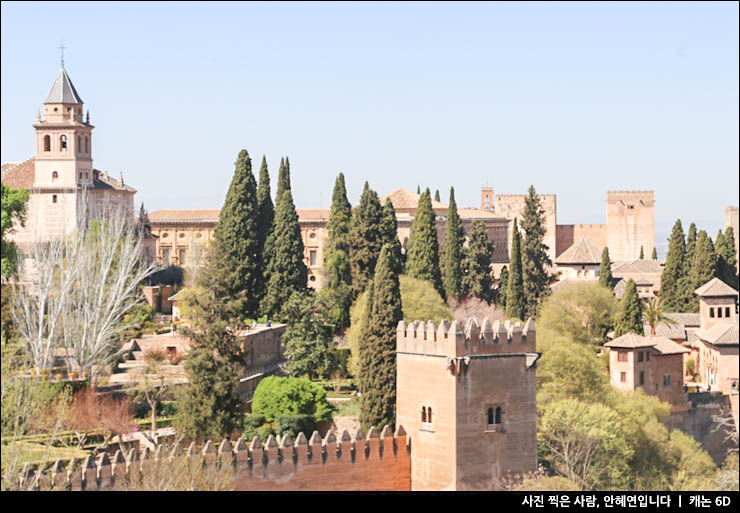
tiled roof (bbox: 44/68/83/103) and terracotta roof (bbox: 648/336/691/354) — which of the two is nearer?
terracotta roof (bbox: 648/336/691/354)

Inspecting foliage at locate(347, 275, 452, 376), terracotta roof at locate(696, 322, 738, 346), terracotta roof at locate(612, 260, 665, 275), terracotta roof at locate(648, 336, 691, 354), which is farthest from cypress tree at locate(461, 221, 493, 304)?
terracotta roof at locate(612, 260, 665, 275)

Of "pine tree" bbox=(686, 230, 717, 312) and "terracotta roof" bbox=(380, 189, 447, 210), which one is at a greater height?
"terracotta roof" bbox=(380, 189, 447, 210)

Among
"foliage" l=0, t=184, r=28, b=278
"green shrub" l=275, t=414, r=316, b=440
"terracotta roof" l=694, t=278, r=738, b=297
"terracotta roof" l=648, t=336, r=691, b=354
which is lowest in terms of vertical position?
"green shrub" l=275, t=414, r=316, b=440

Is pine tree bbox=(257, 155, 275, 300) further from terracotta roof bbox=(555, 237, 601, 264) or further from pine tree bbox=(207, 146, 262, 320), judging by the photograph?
terracotta roof bbox=(555, 237, 601, 264)

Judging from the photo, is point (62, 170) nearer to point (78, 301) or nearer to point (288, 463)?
point (78, 301)

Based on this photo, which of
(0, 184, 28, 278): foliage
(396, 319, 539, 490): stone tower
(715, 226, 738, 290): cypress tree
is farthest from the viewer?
(715, 226, 738, 290): cypress tree
